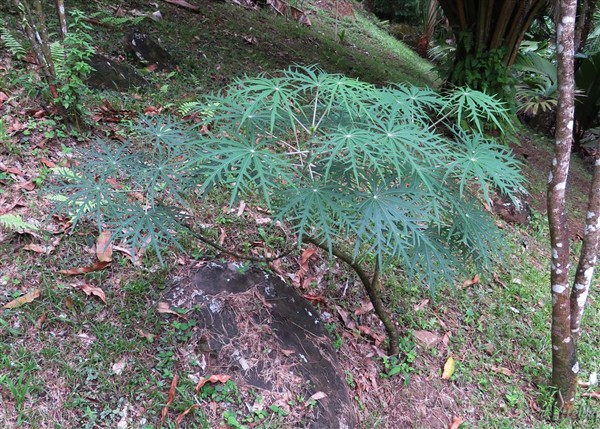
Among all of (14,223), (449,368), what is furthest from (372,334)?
(14,223)

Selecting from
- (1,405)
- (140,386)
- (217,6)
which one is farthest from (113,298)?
(217,6)

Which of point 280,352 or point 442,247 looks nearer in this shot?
point 442,247

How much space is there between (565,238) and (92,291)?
2891mm

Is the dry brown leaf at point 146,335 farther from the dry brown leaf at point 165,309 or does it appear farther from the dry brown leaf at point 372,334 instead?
the dry brown leaf at point 372,334

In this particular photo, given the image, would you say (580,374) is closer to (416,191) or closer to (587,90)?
(416,191)

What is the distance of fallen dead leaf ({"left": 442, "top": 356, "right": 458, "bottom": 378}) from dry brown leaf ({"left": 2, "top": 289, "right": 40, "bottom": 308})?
2528mm

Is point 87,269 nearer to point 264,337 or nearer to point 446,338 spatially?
point 264,337

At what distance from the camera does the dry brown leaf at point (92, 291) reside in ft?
9.02

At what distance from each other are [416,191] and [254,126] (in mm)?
765

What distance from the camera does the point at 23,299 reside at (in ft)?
8.50

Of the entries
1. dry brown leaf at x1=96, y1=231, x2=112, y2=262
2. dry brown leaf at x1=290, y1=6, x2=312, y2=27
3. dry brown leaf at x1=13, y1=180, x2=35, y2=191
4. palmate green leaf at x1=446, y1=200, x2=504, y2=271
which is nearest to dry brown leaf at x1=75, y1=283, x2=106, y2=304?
dry brown leaf at x1=96, y1=231, x2=112, y2=262

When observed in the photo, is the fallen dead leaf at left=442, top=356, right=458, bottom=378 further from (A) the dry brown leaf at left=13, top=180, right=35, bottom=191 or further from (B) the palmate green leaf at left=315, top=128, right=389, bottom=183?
(A) the dry brown leaf at left=13, top=180, right=35, bottom=191

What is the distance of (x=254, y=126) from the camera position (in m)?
2.16

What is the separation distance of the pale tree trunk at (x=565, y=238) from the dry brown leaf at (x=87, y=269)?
9.12ft
